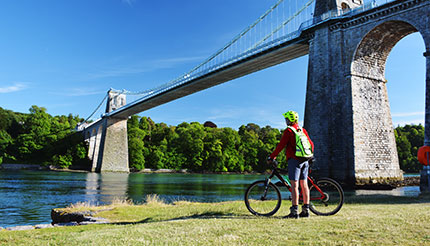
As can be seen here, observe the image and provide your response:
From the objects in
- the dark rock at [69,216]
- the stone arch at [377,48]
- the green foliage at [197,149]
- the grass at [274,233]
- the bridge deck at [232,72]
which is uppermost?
the bridge deck at [232,72]

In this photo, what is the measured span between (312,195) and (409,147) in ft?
183

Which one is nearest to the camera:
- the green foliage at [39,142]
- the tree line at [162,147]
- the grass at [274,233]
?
the grass at [274,233]

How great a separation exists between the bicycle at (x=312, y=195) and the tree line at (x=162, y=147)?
51464 mm

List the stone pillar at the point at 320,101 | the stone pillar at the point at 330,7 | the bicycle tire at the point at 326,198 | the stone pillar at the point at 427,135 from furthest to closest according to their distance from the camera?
the stone pillar at the point at 330,7 < the stone pillar at the point at 320,101 < the stone pillar at the point at 427,135 < the bicycle tire at the point at 326,198

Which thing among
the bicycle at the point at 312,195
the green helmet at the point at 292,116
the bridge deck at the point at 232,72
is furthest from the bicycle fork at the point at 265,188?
the bridge deck at the point at 232,72

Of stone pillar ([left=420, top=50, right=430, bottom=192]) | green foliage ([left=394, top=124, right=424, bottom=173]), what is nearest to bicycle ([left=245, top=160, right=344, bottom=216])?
stone pillar ([left=420, top=50, right=430, bottom=192])

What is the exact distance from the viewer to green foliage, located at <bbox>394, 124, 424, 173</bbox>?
52.6m

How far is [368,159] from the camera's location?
17.3 m

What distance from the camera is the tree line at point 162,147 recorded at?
53312mm

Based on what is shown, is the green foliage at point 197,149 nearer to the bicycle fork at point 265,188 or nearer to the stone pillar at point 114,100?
the stone pillar at point 114,100

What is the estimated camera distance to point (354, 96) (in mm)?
17641

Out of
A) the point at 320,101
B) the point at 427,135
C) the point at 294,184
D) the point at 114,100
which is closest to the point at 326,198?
the point at 294,184

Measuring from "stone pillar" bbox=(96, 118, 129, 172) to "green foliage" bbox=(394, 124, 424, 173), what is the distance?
40929mm

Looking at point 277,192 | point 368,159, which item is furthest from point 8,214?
point 368,159
